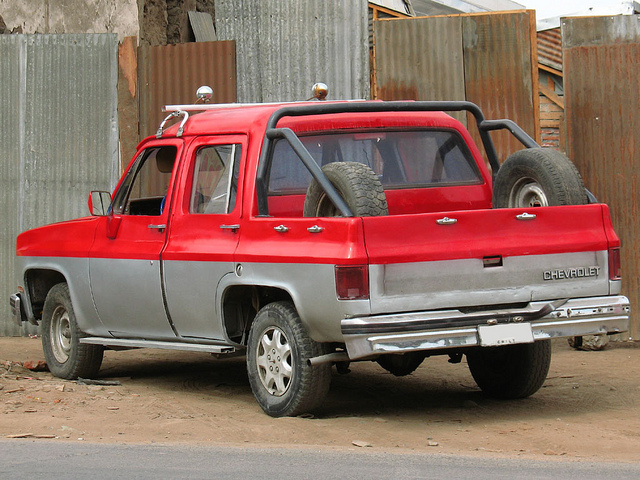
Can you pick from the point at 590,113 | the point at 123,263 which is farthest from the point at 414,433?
the point at 590,113

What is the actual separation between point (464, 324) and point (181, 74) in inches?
241

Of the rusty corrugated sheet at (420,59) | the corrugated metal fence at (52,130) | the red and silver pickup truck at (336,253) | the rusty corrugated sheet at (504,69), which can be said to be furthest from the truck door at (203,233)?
the corrugated metal fence at (52,130)

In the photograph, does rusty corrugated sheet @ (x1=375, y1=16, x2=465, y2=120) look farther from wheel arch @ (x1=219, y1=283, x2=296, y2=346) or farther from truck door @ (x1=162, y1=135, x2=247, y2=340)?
wheel arch @ (x1=219, y1=283, x2=296, y2=346)

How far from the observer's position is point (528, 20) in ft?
34.4

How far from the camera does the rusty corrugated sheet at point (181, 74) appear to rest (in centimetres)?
1123

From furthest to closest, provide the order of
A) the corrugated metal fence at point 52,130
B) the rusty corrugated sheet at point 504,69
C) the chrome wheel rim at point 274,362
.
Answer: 1. the corrugated metal fence at point 52,130
2. the rusty corrugated sheet at point 504,69
3. the chrome wheel rim at point 274,362

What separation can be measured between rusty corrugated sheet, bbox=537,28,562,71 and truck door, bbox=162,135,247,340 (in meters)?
13.9

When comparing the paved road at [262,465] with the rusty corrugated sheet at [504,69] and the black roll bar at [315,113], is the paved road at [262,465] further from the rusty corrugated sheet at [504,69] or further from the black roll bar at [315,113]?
the rusty corrugated sheet at [504,69]

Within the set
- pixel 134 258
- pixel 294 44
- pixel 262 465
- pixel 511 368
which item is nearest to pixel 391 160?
pixel 511 368

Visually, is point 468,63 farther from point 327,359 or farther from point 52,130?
point 327,359

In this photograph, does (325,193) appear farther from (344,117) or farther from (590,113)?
(590,113)

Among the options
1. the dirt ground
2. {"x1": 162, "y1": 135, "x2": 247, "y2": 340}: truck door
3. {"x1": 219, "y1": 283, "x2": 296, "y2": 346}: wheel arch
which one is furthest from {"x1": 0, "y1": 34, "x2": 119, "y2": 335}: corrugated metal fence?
{"x1": 219, "y1": 283, "x2": 296, "y2": 346}: wheel arch

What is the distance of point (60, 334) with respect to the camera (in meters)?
8.84

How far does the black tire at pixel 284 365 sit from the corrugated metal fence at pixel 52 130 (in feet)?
17.3
